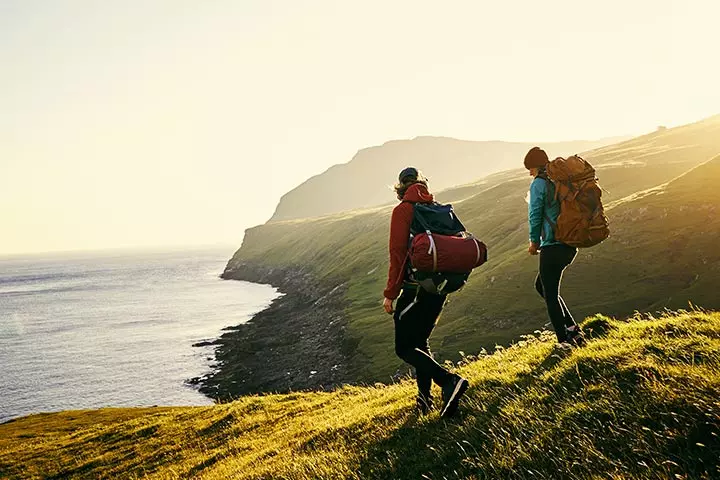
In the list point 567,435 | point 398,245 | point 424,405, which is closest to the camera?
point 567,435

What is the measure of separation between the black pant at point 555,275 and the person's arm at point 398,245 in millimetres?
3001

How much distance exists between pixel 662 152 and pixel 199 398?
Result: 380ft

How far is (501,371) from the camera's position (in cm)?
927

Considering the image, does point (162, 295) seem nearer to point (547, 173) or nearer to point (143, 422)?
point (143, 422)

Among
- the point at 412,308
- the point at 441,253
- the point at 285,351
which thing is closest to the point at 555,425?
the point at 412,308

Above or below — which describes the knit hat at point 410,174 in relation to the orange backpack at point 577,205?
above

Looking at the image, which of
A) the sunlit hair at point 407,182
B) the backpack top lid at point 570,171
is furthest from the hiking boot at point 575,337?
the sunlit hair at point 407,182

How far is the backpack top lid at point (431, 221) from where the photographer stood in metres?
7.38

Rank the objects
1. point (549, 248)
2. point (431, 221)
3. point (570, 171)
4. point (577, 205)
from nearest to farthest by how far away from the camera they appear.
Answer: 1. point (431, 221)
2. point (577, 205)
3. point (570, 171)
4. point (549, 248)

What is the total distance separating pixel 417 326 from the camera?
295 inches

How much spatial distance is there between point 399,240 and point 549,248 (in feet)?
10.5

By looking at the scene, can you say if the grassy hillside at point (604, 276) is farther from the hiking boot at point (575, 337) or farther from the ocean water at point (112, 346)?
the hiking boot at point (575, 337)

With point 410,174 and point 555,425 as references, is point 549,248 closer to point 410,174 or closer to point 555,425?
point 410,174

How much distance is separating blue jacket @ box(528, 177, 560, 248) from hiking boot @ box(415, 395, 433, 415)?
11.7 feet
